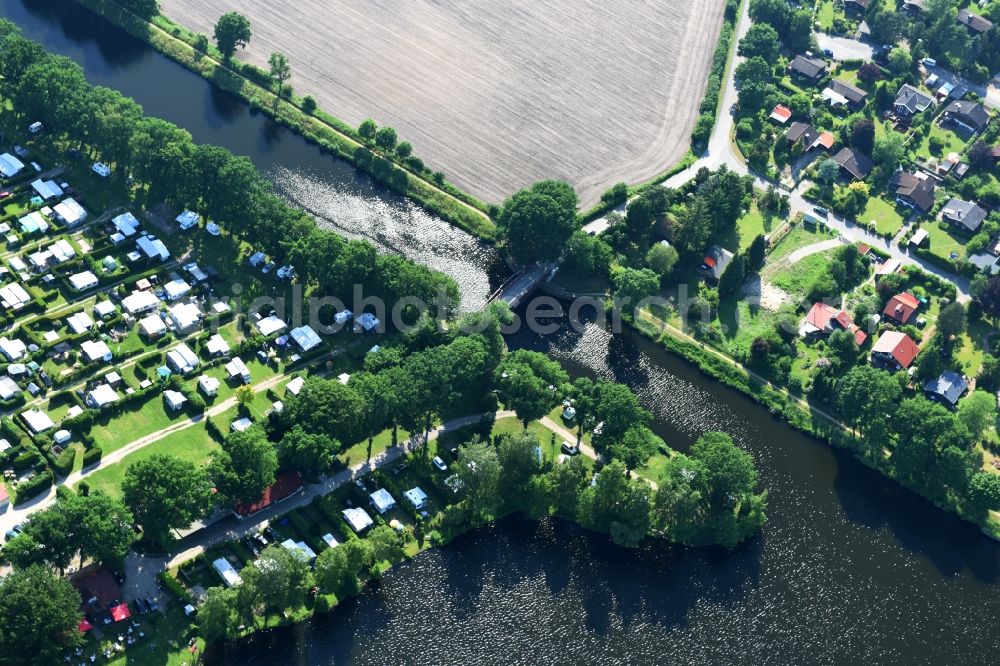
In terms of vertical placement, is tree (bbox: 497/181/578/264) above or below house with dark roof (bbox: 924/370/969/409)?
below

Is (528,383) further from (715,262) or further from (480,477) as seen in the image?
(715,262)

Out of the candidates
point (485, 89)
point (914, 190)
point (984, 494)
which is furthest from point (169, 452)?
point (914, 190)

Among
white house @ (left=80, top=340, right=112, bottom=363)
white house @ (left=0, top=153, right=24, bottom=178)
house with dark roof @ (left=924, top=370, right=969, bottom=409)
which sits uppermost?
house with dark roof @ (left=924, top=370, right=969, bottom=409)

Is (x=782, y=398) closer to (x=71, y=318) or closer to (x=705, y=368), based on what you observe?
(x=705, y=368)

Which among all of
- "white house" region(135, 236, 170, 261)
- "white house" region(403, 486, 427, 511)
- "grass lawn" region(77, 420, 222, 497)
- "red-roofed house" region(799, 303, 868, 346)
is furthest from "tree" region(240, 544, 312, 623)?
"red-roofed house" region(799, 303, 868, 346)

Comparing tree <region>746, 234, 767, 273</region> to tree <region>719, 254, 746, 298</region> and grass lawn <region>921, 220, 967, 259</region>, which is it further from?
grass lawn <region>921, 220, 967, 259</region>

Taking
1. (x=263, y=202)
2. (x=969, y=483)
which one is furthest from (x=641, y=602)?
(x=263, y=202)
